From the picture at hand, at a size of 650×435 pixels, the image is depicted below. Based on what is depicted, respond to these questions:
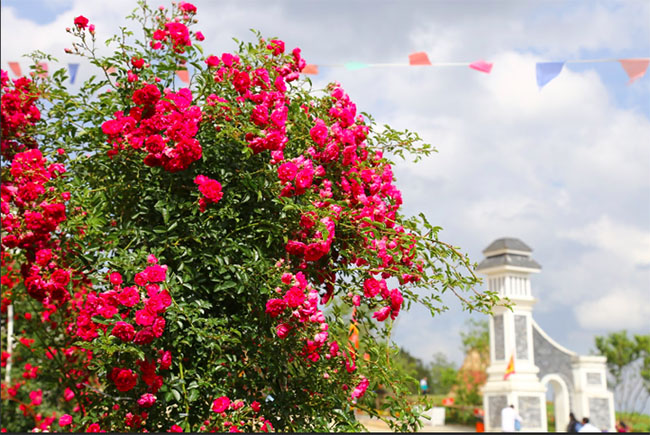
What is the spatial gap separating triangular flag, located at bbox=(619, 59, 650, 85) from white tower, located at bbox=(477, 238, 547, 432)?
32.4 ft

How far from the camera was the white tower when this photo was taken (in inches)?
705

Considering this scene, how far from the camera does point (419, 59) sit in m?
8.42

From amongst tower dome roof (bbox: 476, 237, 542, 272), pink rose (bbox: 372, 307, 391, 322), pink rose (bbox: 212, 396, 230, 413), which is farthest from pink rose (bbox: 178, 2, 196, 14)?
tower dome roof (bbox: 476, 237, 542, 272)

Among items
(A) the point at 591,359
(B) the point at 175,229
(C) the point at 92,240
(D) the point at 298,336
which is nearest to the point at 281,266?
(D) the point at 298,336

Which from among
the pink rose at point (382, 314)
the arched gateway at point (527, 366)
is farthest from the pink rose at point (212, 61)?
the arched gateway at point (527, 366)

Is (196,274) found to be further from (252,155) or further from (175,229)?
(252,155)

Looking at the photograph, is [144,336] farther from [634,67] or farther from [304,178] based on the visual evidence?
[634,67]

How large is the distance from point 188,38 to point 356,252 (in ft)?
4.11

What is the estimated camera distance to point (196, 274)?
2732 millimetres

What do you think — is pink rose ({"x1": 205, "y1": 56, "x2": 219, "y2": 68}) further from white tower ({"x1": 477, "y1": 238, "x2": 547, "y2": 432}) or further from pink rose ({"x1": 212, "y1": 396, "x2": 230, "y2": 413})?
white tower ({"x1": 477, "y1": 238, "x2": 547, "y2": 432})

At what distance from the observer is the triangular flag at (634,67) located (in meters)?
8.60

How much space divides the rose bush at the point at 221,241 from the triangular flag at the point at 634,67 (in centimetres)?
642

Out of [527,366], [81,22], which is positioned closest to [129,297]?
[81,22]

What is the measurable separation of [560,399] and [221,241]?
64.4 ft
